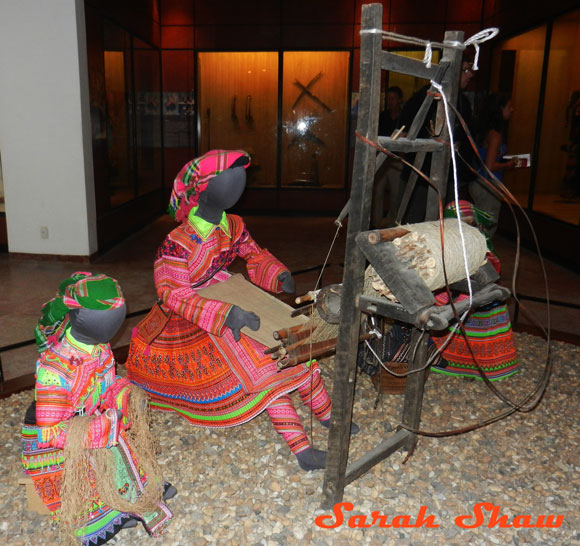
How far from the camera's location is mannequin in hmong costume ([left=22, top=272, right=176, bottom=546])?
1.88m

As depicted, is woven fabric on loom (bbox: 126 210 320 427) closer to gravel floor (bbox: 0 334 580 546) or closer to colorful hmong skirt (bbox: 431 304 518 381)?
gravel floor (bbox: 0 334 580 546)

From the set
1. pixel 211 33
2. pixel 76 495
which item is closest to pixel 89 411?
pixel 76 495

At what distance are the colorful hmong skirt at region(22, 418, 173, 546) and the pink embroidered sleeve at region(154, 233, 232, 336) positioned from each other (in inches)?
23.2

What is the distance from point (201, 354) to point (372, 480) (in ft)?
3.13

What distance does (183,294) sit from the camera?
2434 mm

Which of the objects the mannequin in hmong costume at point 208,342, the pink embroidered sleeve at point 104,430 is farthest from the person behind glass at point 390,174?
the pink embroidered sleeve at point 104,430

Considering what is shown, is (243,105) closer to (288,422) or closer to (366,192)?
(288,422)

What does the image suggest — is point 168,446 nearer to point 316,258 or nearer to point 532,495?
point 532,495

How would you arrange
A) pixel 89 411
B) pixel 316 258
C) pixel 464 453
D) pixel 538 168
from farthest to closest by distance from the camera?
1. pixel 538 168
2. pixel 316 258
3. pixel 464 453
4. pixel 89 411

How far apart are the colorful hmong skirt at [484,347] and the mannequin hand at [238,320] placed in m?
1.45

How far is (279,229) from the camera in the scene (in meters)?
8.82

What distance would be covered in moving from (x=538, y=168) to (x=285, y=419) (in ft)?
20.3

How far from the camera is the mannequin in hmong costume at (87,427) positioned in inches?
74.2

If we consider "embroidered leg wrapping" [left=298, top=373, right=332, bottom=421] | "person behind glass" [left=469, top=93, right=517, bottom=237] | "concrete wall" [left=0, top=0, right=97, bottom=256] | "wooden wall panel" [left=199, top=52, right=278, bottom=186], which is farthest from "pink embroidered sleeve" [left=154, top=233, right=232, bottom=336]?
"wooden wall panel" [left=199, top=52, right=278, bottom=186]
